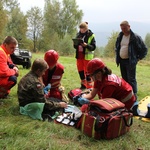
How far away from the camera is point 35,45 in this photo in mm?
50312

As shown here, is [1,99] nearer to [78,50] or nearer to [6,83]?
[6,83]

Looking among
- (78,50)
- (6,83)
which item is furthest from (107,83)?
(78,50)

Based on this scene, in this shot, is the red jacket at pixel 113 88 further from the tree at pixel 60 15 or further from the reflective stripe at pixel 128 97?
the tree at pixel 60 15

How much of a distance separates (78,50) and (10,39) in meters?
2.39

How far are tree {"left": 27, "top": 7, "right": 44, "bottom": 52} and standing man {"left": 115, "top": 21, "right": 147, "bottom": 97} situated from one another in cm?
4144

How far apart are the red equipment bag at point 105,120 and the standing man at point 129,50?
7.29ft

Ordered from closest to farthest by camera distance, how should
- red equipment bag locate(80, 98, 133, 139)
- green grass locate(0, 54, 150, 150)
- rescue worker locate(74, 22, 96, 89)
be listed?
green grass locate(0, 54, 150, 150)
red equipment bag locate(80, 98, 133, 139)
rescue worker locate(74, 22, 96, 89)

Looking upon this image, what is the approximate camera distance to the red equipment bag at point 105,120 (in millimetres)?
3490

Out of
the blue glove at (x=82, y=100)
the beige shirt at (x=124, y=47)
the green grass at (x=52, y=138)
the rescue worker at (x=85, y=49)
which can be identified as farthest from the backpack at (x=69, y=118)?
the rescue worker at (x=85, y=49)

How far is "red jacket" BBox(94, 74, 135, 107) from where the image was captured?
4184 millimetres

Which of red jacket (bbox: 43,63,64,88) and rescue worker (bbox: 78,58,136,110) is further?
red jacket (bbox: 43,63,64,88)

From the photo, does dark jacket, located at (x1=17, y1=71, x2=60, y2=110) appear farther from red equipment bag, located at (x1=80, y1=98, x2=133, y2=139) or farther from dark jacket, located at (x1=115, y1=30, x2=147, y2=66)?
dark jacket, located at (x1=115, y1=30, x2=147, y2=66)

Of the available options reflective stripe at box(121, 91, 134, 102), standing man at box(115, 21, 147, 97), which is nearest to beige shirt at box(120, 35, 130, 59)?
standing man at box(115, 21, 147, 97)

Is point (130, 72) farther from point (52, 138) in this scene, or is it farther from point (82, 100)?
point (52, 138)
